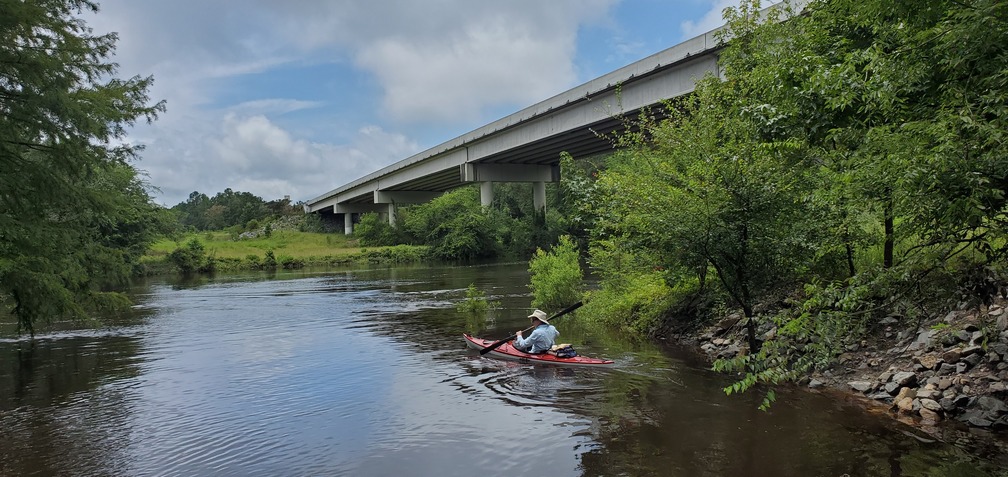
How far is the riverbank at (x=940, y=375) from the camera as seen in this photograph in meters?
7.32

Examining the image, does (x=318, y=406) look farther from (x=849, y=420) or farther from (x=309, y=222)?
(x=309, y=222)

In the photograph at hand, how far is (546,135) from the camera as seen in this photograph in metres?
A: 38.2

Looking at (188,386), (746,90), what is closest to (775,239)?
(746,90)

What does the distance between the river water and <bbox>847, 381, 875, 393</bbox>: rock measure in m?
0.43

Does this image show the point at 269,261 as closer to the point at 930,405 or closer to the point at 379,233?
the point at 379,233

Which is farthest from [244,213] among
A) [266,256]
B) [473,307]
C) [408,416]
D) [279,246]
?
[408,416]

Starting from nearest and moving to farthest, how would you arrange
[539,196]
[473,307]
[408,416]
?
[408,416] < [473,307] < [539,196]

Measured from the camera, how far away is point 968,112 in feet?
14.4

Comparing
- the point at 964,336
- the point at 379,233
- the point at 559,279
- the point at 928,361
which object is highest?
the point at 379,233

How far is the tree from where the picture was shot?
10555mm

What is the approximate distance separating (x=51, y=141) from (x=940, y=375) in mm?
14635

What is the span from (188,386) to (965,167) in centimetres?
1237

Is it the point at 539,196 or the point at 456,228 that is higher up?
the point at 539,196

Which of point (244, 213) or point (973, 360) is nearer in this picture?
point (973, 360)
